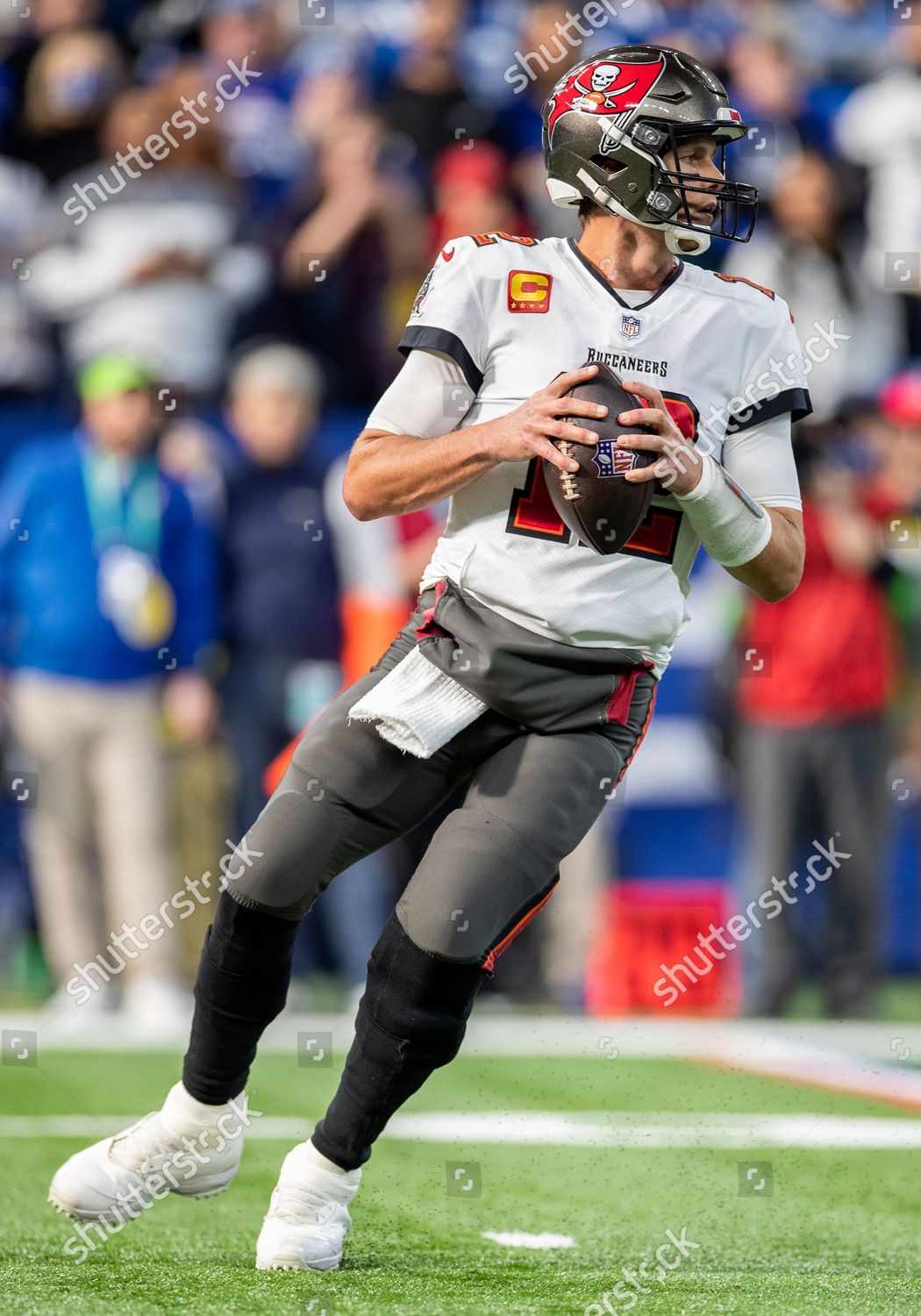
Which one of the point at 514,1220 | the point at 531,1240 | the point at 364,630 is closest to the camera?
the point at 531,1240

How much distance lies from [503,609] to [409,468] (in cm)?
30

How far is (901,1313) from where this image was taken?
272 centimetres

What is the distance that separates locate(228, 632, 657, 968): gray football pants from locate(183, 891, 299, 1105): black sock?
1.9 inches

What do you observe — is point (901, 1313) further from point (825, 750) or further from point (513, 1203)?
point (825, 750)

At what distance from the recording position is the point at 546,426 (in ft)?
9.04

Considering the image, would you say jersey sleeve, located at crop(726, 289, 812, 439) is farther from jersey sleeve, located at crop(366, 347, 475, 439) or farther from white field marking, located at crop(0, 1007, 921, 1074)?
white field marking, located at crop(0, 1007, 921, 1074)

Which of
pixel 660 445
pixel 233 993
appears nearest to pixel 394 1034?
pixel 233 993

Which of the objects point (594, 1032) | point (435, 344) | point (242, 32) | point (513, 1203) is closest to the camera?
point (435, 344)

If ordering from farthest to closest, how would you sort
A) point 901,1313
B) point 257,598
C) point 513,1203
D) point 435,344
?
point 257,598 < point 513,1203 < point 435,344 < point 901,1313

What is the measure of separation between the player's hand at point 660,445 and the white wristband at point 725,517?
A: 0.08 feet

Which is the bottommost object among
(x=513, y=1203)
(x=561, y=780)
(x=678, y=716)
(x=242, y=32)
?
(x=678, y=716)

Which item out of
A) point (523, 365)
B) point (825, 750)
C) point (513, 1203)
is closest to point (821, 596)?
point (825, 750)

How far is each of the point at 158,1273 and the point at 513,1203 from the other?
1.08m

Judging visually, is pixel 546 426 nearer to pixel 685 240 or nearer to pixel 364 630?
pixel 685 240
